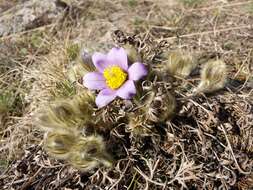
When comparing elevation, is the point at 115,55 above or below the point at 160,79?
above

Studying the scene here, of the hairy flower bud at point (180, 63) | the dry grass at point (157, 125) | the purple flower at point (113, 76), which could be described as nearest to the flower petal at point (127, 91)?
the purple flower at point (113, 76)

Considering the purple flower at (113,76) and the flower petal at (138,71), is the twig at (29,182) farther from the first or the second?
the flower petal at (138,71)

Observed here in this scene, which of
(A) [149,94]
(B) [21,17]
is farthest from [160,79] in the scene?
(B) [21,17]

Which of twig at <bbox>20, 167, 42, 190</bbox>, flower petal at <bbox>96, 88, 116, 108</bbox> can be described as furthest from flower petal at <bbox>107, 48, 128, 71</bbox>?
twig at <bbox>20, 167, 42, 190</bbox>

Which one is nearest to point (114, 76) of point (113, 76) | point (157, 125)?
point (113, 76)

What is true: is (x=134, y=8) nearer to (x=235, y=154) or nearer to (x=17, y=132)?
(x=17, y=132)

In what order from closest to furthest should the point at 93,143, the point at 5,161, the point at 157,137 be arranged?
1. the point at 93,143
2. the point at 157,137
3. the point at 5,161

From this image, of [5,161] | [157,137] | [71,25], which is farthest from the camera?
[71,25]
